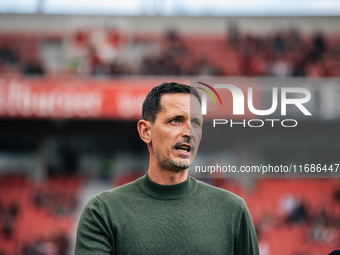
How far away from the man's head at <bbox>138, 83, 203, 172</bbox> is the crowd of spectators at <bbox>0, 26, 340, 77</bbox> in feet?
38.2

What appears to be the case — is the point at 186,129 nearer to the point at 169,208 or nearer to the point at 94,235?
the point at 169,208

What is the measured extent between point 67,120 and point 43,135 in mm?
812

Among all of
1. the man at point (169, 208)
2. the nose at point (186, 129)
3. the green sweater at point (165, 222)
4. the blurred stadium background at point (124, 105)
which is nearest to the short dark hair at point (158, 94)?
the man at point (169, 208)

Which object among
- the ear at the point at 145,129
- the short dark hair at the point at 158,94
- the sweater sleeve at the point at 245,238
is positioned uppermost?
the short dark hair at the point at 158,94

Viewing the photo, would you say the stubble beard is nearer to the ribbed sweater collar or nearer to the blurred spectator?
the ribbed sweater collar

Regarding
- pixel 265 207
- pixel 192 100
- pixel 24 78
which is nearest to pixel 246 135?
pixel 265 207

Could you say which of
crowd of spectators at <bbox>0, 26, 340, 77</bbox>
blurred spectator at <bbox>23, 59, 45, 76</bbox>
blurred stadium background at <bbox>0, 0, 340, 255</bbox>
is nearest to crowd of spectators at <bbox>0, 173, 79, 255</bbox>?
blurred stadium background at <bbox>0, 0, 340, 255</bbox>

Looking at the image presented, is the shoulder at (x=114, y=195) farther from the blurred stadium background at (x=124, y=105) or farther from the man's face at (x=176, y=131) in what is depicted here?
the blurred stadium background at (x=124, y=105)

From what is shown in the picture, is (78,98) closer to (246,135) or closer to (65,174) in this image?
(65,174)

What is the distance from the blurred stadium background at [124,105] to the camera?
11.6 metres

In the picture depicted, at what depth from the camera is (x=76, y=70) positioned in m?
13.5

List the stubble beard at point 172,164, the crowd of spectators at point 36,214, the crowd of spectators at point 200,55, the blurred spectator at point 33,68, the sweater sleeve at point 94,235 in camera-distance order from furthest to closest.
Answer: the crowd of spectators at point 200,55, the blurred spectator at point 33,68, the crowd of spectators at point 36,214, the stubble beard at point 172,164, the sweater sleeve at point 94,235

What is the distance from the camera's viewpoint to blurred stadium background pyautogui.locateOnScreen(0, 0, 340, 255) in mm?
11594

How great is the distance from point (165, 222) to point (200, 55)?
1297 centimetres
